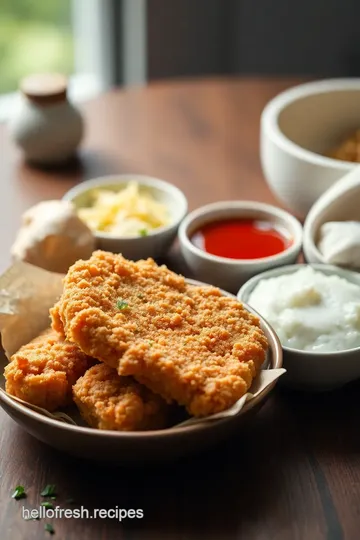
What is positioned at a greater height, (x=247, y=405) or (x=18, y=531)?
(x=247, y=405)

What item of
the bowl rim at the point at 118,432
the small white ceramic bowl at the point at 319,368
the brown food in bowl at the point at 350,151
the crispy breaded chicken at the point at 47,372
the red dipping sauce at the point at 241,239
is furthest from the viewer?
the brown food in bowl at the point at 350,151

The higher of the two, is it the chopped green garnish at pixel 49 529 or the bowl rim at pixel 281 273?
the bowl rim at pixel 281 273

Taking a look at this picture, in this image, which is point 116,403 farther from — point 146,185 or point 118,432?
point 146,185

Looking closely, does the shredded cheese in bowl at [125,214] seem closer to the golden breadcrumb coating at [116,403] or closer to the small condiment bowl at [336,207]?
the small condiment bowl at [336,207]

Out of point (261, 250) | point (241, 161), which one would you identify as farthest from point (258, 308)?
point (241, 161)

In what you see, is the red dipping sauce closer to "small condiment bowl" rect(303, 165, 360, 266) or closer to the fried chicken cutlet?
"small condiment bowl" rect(303, 165, 360, 266)

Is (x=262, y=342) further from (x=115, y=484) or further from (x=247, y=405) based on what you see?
(x=115, y=484)

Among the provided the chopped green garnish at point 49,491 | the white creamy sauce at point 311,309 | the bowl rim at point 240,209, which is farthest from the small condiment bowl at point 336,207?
the chopped green garnish at point 49,491
